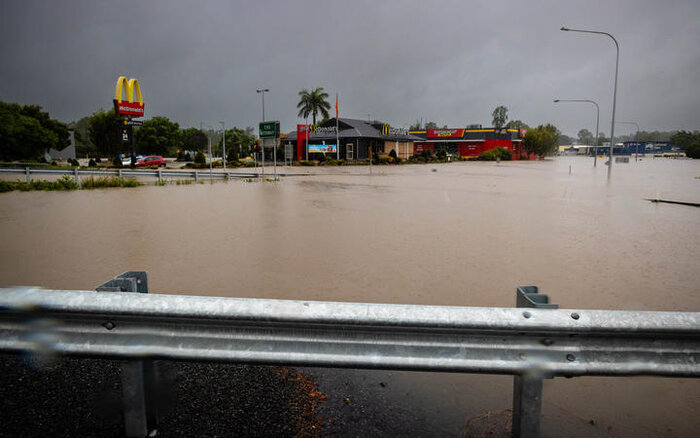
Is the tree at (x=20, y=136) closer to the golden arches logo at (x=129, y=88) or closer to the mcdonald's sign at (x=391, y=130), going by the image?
the golden arches logo at (x=129, y=88)

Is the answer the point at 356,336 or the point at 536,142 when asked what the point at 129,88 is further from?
the point at 536,142

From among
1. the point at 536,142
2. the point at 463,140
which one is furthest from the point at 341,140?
the point at 536,142

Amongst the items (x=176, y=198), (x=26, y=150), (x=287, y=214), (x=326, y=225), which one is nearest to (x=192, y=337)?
(x=326, y=225)

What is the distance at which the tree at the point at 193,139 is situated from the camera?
11462cm

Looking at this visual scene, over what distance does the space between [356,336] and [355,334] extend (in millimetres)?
11

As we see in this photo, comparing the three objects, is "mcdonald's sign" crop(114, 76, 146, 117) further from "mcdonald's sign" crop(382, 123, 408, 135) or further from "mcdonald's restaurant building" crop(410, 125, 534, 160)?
"mcdonald's restaurant building" crop(410, 125, 534, 160)

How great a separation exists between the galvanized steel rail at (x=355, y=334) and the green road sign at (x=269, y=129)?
39.6m

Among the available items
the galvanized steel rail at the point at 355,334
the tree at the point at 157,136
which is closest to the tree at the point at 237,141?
the tree at the point at 157,136

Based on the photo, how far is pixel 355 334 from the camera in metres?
2.45

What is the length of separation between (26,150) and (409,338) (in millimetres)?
69858

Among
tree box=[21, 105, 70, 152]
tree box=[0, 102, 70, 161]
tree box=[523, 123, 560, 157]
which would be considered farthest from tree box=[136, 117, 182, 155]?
tree box=[523, 123, 560, 157]

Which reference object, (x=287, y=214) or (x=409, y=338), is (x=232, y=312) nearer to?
(x=409, y=338)

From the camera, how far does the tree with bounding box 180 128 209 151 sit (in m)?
115

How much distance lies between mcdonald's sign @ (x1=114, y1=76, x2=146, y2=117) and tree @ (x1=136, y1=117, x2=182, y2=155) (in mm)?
33744
